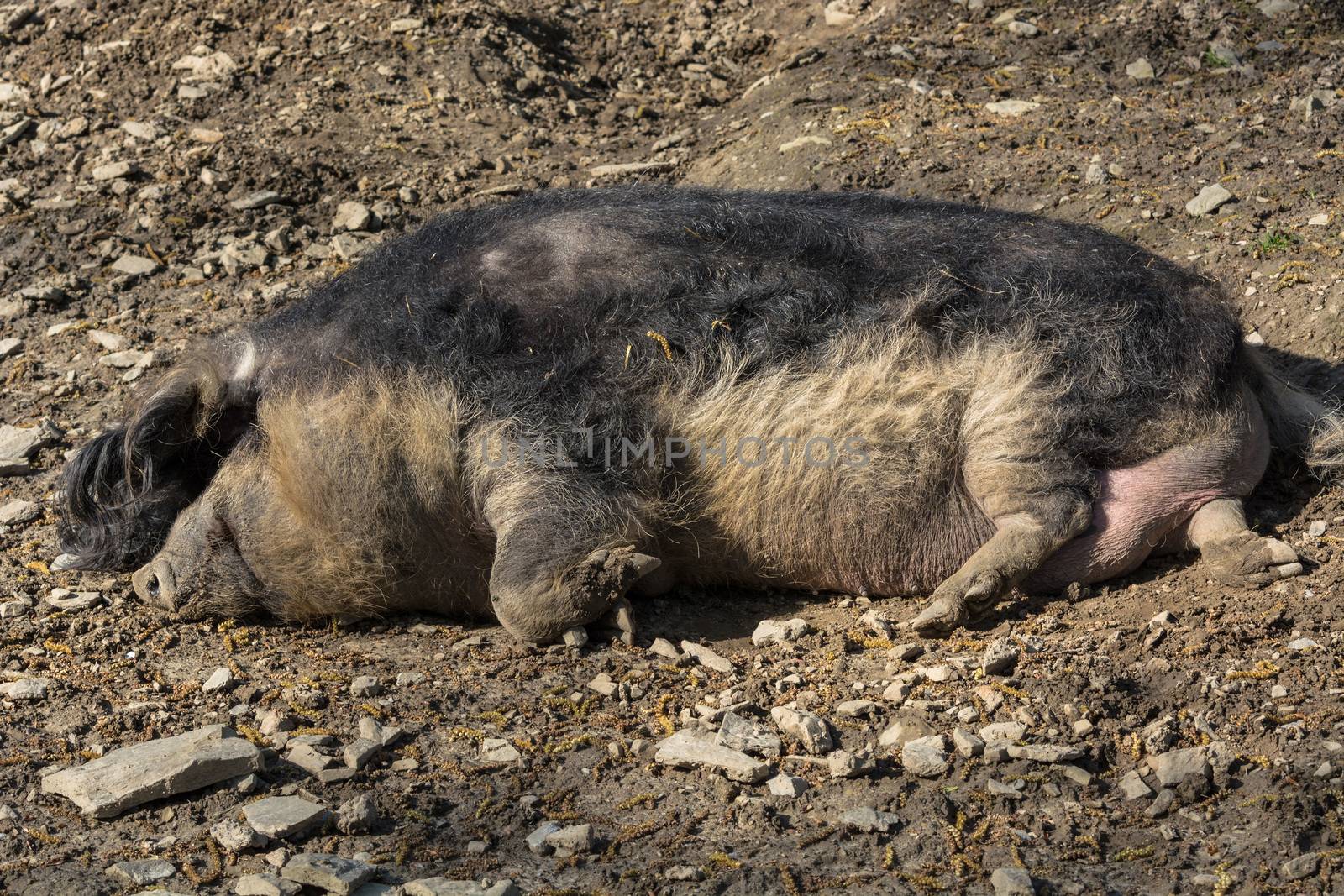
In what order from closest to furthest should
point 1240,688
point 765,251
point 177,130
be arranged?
1. point 1240,688
2. point 765,251
3. point 177,130

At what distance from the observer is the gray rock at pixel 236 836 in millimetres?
2998

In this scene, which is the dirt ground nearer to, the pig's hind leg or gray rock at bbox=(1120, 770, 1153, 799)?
gray rock at bbox=(1120, 770, 1153, 799)

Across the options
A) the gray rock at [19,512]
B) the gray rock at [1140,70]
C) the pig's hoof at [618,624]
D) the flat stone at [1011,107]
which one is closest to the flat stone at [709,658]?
the pig's hoof at [618,624]

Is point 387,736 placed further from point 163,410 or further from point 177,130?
point 177,130

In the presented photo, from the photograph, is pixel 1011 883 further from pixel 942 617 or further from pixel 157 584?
pixel 157 584

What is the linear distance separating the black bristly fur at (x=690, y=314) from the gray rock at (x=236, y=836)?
1.53m

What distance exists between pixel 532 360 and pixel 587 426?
276 mm

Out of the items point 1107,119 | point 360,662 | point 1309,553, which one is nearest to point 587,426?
point 360,662

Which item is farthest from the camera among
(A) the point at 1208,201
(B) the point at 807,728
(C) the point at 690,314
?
(A) the point at 1208,201

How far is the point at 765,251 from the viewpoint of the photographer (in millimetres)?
4359

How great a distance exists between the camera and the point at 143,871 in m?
2.93

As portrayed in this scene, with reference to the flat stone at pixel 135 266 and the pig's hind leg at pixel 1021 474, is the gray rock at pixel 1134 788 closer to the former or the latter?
the pig's hind leg at pixel 1021 474

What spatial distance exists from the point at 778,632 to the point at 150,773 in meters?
1.86

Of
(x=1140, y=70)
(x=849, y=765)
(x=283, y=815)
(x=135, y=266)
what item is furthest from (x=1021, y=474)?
(x=135, y=266)
